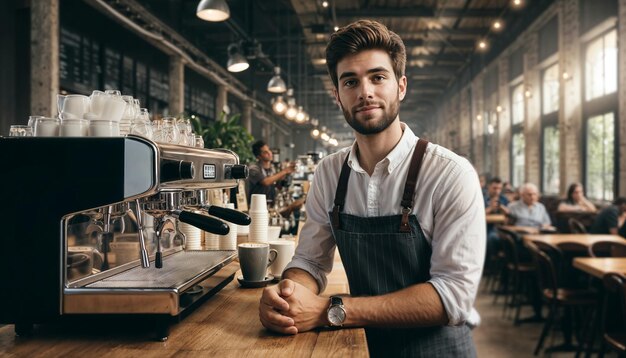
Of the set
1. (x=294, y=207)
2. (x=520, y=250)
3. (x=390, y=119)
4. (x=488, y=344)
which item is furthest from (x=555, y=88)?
(x=390, y=119)

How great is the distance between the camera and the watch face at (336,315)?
124cm

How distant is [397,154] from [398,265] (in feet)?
1.10

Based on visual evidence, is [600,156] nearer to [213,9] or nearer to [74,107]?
[213,9]

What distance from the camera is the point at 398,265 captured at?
151cm

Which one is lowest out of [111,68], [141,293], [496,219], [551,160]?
[496,219]

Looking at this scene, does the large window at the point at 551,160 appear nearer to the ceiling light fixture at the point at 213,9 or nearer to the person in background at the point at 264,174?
the person in background at the point at 264,174

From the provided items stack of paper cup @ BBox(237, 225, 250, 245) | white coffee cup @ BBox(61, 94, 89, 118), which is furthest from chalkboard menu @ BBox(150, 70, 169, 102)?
white coffee cup @ BBox(61, 94, 89, 118)

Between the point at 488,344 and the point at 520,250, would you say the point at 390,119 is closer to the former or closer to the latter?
the point at 488,344

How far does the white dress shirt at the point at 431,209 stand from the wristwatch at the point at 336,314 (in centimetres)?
27

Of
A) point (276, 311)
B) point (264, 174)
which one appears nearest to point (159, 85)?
point (264, 174)

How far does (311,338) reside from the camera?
1.18m

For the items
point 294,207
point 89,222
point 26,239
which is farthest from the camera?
point 294,207

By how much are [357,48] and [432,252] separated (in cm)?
63

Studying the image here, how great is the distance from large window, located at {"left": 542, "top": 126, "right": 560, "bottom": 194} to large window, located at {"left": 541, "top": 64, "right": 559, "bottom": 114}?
42cm
